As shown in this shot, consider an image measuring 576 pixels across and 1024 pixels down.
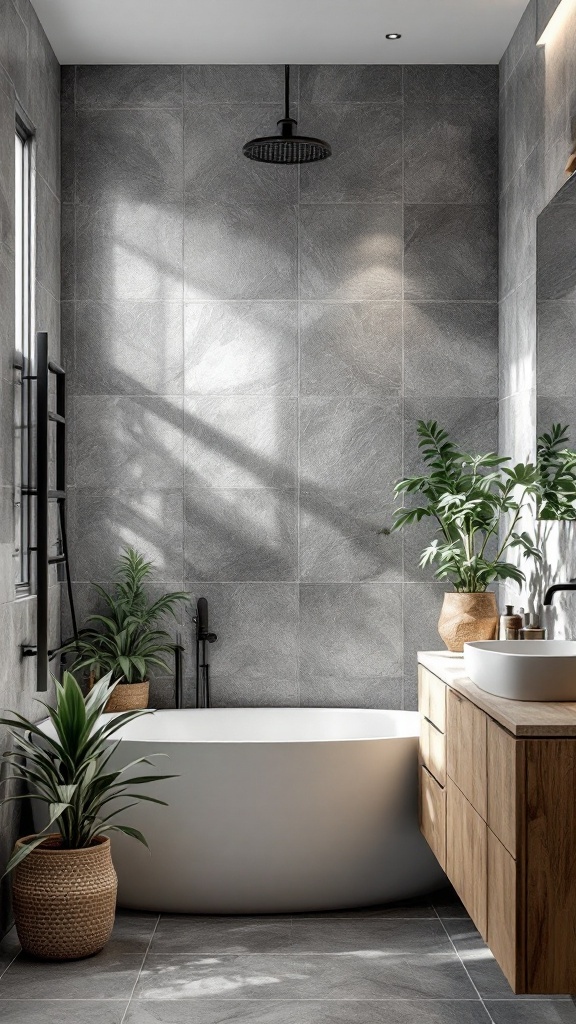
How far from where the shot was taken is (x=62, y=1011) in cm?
284

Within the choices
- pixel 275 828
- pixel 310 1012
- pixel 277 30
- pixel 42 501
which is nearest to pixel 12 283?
pixel 42 501

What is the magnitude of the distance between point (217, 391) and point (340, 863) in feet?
6.38

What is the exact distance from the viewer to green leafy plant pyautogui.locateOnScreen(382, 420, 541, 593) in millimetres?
3738

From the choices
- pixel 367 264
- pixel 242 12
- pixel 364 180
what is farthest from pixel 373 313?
pixel 242 12

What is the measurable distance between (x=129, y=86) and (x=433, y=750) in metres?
2.96

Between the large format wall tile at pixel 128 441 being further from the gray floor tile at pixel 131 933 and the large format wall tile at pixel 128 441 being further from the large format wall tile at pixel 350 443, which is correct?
the gray floor tile at pixel 131 933

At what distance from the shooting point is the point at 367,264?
4.34m

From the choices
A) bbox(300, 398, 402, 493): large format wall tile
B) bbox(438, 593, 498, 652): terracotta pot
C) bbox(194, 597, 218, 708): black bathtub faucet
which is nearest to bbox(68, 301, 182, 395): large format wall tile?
bbox(300, 398, 402, 493): large format wall tile

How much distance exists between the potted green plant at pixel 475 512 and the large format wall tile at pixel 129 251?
4.16ft

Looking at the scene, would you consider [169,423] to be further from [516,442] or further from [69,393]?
[516,442]

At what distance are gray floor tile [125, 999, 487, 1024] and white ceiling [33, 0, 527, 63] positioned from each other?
3.35 meters

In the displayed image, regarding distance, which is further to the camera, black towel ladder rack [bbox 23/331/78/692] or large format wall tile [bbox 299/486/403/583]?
large format wall tile [bbox 299/486/403/583]

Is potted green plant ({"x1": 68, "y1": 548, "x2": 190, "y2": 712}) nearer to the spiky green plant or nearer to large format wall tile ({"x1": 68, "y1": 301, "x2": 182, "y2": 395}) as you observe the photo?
large format wall tile ({"x1": 68, "y1": 301, "x2": 182, "y2": 395})

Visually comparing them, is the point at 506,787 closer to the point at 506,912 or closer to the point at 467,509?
the point at 506,912
